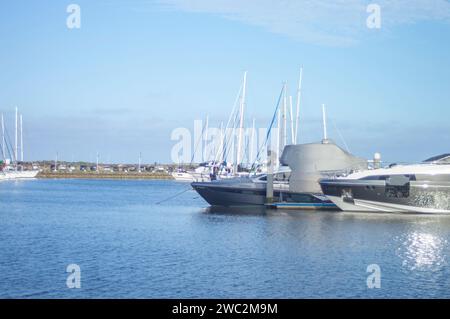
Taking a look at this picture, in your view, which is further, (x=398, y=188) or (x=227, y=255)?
(x=398, y=188)

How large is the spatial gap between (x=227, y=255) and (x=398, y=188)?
2793 centimetres

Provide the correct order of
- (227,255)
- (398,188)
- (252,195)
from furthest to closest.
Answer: (252,195), (398,188), (227,255)

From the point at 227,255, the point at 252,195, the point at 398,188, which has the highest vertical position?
the point at 398,188

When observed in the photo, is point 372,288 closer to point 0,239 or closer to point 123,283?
point 123,283

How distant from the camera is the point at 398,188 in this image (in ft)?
197

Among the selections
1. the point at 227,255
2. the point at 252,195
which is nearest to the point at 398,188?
the point at 252,195

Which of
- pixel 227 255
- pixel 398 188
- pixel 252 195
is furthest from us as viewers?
pixel 252 195

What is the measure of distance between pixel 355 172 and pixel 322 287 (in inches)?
1479

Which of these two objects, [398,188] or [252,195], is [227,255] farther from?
[252,195]

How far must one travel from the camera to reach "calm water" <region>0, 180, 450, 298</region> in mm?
27766

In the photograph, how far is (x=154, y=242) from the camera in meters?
41.7

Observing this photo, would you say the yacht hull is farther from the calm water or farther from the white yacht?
the calm water
